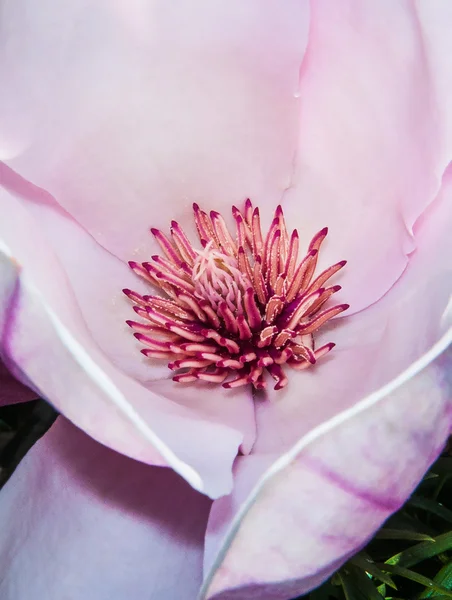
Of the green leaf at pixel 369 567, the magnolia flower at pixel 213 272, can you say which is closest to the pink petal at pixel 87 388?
the magnolia flower at pixel 213 272

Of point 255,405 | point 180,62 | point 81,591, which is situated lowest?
point 81,591

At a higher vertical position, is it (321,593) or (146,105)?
Answer: (146,105)

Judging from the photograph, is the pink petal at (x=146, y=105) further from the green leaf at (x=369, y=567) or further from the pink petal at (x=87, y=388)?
the green leaf at (x=369, y=567)

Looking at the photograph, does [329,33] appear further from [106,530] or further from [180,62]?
[106,530]

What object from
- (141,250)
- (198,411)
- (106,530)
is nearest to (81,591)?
(106,530)

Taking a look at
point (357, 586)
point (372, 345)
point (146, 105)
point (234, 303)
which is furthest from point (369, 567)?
point (146, 105)

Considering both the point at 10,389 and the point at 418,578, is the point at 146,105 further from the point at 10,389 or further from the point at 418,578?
the point at 418,578
